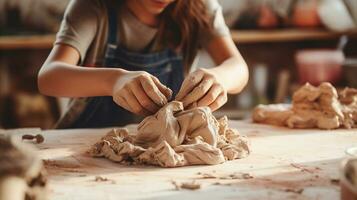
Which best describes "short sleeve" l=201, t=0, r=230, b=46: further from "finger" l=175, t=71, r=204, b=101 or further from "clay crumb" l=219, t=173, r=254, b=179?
"clay crumb" l=219, t=173, r=254, b=179

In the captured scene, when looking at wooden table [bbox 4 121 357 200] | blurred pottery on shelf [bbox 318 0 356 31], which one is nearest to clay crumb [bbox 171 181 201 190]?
wooden table [bbox 4 121 357 200]

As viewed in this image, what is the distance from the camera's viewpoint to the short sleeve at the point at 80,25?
1943mm

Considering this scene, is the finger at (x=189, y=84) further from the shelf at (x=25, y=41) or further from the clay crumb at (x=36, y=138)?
the shelf at (x=25, y=41)

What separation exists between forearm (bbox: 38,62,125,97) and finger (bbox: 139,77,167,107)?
162mm

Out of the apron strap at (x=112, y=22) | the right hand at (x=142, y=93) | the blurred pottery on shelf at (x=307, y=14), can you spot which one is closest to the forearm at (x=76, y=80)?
the right hand at (x=142, y=93)

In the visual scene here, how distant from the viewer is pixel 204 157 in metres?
1.41

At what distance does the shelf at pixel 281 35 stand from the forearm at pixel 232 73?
143cm

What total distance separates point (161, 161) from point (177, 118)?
158 millimetres

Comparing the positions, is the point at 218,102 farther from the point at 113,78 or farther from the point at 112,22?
the point at 112,22

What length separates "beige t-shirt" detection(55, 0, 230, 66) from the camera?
6.45ft

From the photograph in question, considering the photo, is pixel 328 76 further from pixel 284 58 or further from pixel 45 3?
pixel 45 3

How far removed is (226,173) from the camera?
133 centimetres

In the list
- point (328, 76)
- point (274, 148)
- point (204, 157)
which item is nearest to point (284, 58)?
point (328, 76)

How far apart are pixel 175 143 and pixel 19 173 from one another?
1.97 feet
